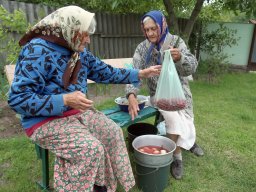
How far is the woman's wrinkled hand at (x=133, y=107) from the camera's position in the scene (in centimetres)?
272

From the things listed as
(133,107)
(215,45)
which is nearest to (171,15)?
(215,45)

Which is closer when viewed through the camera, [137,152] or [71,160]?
[71,160]

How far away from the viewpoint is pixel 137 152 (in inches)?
95.9

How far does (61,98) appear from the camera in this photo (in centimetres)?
181

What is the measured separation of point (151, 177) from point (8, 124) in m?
2.42

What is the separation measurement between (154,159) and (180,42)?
1.35m

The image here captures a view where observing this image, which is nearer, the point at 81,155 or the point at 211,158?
the point at 81,155

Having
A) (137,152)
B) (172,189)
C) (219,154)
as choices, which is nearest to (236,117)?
(219,154)

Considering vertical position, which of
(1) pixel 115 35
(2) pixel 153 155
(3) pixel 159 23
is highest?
(3) pixel 159 23

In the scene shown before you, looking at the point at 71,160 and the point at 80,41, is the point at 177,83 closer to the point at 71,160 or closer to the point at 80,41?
the point at 80,41

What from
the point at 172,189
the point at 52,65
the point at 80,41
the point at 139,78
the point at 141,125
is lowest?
the point at 172,189

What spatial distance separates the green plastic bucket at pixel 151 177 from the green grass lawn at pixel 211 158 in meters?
0.11

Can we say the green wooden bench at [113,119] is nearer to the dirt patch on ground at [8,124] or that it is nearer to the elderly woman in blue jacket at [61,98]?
the elderly woman in blue jacket at [61,98]

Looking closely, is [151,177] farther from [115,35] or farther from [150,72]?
[115,35]
